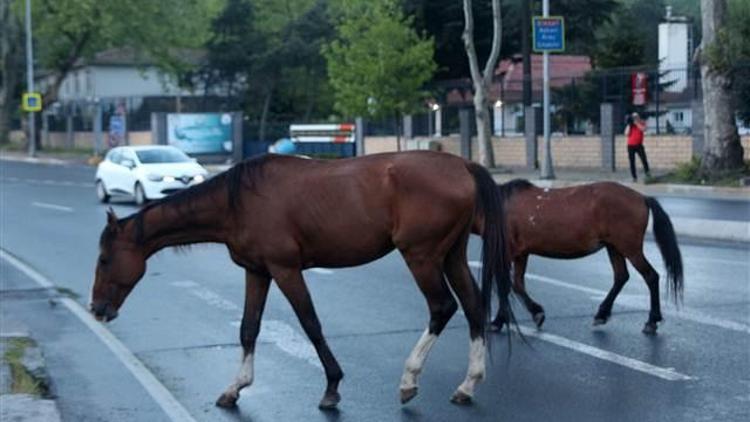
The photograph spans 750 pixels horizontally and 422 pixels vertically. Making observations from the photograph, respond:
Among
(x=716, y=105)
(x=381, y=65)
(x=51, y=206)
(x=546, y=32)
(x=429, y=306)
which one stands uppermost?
(x=546, y=32)

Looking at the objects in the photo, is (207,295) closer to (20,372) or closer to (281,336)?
(281,336)

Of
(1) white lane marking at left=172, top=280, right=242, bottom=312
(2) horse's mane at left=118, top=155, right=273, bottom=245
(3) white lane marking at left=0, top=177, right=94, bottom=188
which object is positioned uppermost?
(2) horse's mane at left=118, top=155, right=273, bottom=245

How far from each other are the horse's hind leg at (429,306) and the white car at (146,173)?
69.8 ft

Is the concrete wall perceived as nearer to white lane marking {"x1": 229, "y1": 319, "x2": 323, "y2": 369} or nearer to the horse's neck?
white lane marking {"x1": 229, "y1": 319, "x2": 323, "y2": 369}

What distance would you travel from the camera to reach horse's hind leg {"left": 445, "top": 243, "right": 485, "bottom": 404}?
898cm

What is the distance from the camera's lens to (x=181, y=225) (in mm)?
9320

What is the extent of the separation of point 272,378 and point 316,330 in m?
1.58

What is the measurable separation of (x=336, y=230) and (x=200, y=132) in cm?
4732

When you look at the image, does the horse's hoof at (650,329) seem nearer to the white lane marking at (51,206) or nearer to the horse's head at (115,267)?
the horse's head at (115,267)

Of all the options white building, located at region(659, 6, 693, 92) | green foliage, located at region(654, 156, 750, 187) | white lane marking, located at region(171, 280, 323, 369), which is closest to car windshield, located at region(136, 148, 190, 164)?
green foliage, located at region(654, 156, 750, 187)

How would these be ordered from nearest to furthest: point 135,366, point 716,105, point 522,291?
point 135,366, point 522,291, point 716,105

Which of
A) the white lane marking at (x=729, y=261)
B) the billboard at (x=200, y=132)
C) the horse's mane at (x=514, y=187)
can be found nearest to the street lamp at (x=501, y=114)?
the billboard at (x=200, y=132)

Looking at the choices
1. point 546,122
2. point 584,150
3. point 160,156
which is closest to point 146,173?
point 160,156

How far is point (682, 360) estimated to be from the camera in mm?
10500
